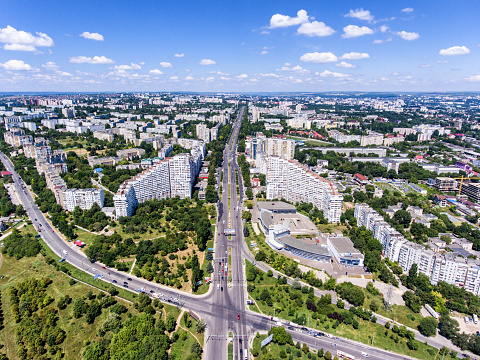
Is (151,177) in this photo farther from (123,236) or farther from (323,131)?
(323,131)

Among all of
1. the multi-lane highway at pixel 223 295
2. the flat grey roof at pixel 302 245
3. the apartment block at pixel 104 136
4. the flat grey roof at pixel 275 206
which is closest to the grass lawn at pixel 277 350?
the multi-lane highway at pixel 223 295

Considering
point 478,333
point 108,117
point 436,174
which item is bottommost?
point 478,333

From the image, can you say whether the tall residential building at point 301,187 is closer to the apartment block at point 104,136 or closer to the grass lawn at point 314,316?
the grass lawn at point 314,316

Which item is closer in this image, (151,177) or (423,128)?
(151,177)

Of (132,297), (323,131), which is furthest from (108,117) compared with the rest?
(132,297)

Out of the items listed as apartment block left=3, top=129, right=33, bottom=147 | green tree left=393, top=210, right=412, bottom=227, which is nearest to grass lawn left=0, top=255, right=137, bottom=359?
green tree left=393, top=210, right=412, bottom=227

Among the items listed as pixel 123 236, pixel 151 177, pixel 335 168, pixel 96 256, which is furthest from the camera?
pixel 335 168

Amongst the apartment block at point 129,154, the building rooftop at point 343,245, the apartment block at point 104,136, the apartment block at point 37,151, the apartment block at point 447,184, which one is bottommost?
the building rooftop at point 343,245

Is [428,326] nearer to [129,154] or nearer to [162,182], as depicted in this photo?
[162,182]

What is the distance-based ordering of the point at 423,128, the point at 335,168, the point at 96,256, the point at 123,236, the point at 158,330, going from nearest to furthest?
the point at 158,330, the point at 96,256, the point at 123,236, the point at 335,168, the point at 423,128
